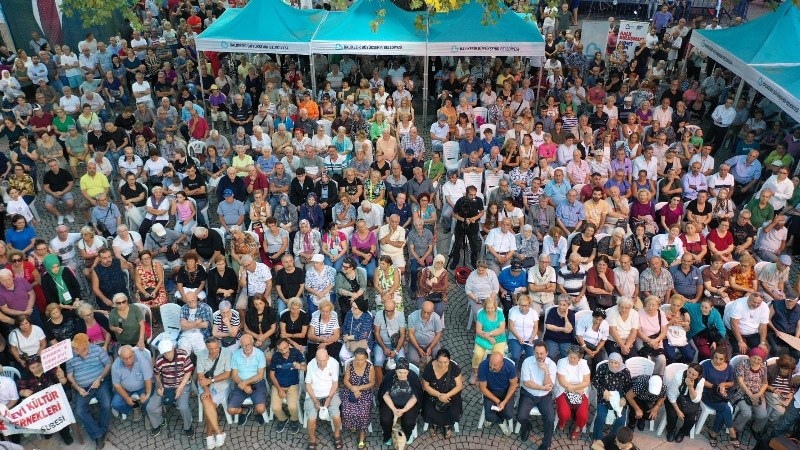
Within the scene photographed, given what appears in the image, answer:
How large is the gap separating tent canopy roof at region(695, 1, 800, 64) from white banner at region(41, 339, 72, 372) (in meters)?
12.5

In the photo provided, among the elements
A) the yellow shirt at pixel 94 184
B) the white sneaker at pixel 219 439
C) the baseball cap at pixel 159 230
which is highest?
the baseball cap at pixel 159 230

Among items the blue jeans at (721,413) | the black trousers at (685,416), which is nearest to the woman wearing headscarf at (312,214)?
the black trousers at (685,416)

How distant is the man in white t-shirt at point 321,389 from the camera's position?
6.52m

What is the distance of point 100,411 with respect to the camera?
6629 millimetres

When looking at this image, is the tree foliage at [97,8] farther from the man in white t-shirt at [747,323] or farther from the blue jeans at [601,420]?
the man in white t-shirt at [747,323]

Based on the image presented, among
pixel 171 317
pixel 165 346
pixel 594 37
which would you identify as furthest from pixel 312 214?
pixel 594 37

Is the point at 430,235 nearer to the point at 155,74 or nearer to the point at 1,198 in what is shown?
the point at 1,198

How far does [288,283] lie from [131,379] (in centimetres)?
213

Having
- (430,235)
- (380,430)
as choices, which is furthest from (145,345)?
(430,235)

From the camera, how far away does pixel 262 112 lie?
40.2 ft

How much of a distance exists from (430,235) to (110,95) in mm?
9503

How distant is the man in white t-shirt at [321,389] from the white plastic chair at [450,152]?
566 cm

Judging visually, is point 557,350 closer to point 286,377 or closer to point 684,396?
point 684,396

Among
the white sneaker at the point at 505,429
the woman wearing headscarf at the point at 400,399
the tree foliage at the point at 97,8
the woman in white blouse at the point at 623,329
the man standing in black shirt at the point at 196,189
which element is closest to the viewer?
the woman wearing headscarf at the point at 400,399
